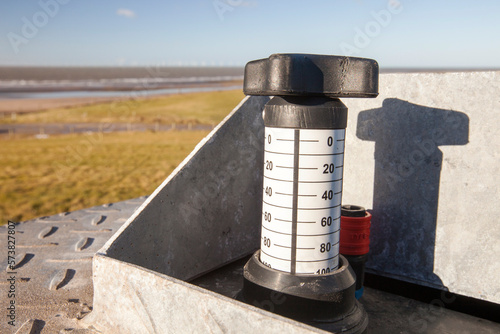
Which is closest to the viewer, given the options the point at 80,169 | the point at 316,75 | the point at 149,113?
the point at 316,75

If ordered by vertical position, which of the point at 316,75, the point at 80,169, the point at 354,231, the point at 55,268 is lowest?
the point at 80,169

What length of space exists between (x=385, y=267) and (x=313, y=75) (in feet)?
4.34

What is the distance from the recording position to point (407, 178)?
7.11ft

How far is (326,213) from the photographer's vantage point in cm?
161

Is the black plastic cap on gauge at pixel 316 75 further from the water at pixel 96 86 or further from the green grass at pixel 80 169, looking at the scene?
the water at pixel 96 86

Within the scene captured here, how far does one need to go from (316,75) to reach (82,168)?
7791mm

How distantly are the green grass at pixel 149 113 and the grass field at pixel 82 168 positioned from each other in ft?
13.4

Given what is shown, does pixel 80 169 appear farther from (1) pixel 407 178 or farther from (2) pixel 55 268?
(1) pixel 407 178

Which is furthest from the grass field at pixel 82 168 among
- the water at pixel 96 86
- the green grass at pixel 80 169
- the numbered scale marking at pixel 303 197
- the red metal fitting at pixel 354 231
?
the water at pixel 96 86

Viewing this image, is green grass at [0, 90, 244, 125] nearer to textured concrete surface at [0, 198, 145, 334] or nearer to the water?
the water

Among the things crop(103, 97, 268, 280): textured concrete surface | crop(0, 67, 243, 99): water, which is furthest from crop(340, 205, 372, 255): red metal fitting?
crop(0, 67, 243, 99): water

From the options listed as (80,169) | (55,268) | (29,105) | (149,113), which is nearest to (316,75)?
(55,268)

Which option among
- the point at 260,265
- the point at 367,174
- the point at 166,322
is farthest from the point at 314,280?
the point at 367,174

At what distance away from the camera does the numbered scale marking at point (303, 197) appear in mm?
1570
